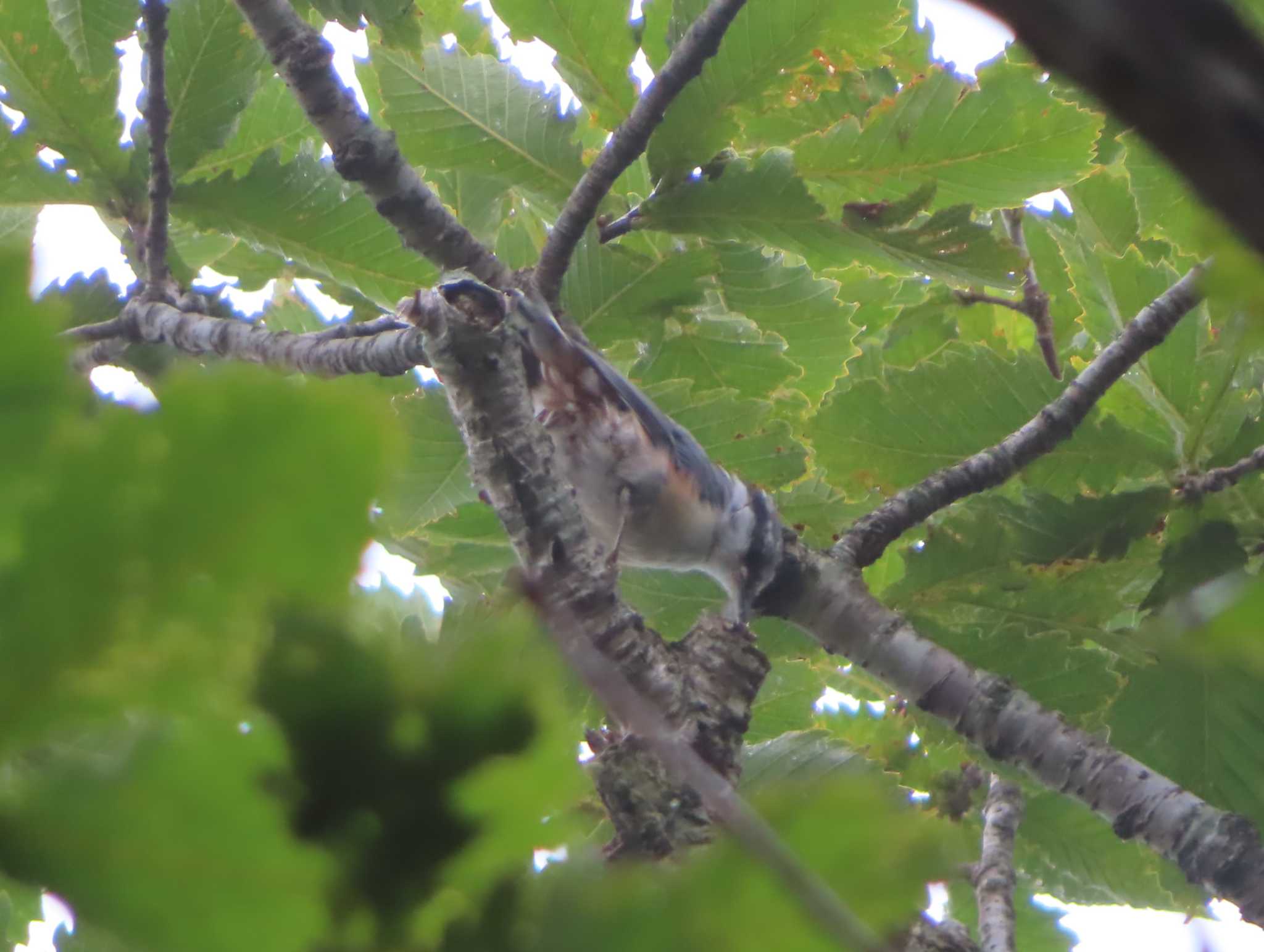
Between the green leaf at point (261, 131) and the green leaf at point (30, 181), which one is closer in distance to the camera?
the green leaf at point (30, 181)

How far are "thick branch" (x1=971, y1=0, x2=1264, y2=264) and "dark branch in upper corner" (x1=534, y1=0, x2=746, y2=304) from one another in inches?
51.0

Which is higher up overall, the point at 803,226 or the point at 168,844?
the point at 803,226

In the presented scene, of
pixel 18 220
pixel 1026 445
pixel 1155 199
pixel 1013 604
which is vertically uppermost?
pixel 18 220

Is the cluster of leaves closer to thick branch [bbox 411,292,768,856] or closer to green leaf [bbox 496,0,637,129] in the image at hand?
green leaf [bbox 496,0,637,129]

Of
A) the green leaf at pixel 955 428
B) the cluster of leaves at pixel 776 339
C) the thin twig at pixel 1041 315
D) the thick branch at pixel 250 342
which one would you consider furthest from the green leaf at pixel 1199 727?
the thick branch at pixel 250 342

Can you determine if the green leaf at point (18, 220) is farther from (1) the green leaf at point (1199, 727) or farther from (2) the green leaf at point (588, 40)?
(1) the green leaf at point (1199, 727)

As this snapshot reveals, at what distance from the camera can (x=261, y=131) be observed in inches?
78.1

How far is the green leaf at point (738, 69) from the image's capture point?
1618 mm

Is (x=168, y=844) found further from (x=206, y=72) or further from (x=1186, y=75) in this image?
(x=206, y=72)

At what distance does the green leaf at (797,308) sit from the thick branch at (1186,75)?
1.67 metres

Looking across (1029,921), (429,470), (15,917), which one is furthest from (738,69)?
(1029,921)

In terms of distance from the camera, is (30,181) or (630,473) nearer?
(630,473)

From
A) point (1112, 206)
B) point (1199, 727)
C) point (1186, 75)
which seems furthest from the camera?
point (1112, 206)

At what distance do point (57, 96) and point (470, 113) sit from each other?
572mm
